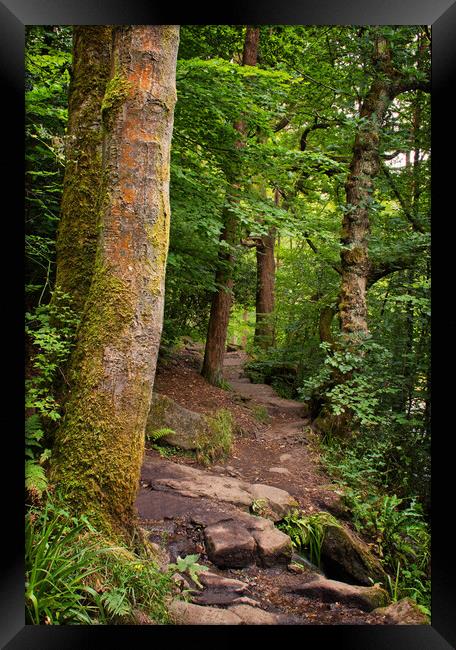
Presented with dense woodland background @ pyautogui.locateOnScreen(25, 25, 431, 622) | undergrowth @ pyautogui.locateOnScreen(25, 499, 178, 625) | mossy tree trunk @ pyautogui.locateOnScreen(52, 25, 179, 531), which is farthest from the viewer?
dense woodland background @ pyautogui.locateOnScreen(25, 25, 431, 622)

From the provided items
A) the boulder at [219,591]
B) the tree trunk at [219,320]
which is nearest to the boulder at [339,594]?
the boulder at [219,591]

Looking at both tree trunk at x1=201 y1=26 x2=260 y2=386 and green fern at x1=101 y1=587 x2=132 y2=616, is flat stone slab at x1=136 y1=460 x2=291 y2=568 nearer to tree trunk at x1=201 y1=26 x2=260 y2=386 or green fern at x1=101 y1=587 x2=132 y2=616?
green fern at x1=101 y1=587 x2=132 y2=616

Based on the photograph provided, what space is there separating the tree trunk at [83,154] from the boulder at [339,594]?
308cm

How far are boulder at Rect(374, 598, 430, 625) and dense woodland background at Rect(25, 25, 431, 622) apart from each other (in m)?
1.63

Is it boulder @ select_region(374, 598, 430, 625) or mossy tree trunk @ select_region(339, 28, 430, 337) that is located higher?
mossy tree trunk @ select_region(339, 28, 430, 337)

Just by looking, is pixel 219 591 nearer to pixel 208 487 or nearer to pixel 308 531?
pixel 208 487

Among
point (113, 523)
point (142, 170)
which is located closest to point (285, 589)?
point (113, 523)

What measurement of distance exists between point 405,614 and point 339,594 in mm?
696

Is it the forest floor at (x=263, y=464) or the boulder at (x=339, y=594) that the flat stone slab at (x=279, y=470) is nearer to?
the forest floor at (x=263, y=464)

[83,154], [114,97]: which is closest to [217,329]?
[83,154]

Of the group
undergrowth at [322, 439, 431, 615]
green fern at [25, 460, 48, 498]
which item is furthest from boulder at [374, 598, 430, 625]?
green fern at [25, 460, 48, 498]

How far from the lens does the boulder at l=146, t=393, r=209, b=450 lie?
19.1 feet

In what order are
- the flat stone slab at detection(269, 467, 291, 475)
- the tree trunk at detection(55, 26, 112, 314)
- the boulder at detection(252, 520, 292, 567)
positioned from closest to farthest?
1. the boulder at detection(252, 520, 292, 567)
2. the tree trunk at detection(55, 26, 112, 314)
3. the flat stone slab at detection(269, 467, 291, 475)
